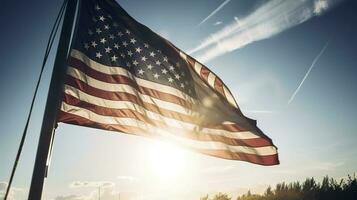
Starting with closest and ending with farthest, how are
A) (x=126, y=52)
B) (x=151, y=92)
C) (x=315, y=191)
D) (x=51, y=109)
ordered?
(x=51, y=109)
(x=126, y=52)
(x=151, y=92)
(x=315, y=191)

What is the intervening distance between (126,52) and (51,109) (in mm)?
2041

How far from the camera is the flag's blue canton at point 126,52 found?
5.06 meters

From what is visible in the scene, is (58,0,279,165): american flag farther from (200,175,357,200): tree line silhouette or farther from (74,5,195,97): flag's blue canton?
(200,175,357,200): tree line silhouette

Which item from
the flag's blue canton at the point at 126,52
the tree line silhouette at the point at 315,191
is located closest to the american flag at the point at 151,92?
the flag's blue canton at the point at 126,52

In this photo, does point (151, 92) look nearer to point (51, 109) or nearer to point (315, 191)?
point (51, 109)

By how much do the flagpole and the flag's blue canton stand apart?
676 millimetres

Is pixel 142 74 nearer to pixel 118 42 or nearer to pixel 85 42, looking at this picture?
pixel 118 42

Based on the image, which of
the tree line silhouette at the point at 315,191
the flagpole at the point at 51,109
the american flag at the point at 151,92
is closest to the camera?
the flagpole at the point at 51,109

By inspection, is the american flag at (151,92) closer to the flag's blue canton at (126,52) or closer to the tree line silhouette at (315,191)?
the flag's blue canton at (126,52)

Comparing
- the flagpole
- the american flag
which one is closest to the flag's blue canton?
the american flag

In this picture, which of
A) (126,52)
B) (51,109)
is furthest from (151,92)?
(51,109)

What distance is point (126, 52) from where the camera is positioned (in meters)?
5.44

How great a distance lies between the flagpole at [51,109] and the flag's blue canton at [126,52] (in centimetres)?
68

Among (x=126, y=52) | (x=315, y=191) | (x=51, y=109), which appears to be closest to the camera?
(x=51, y=109)
